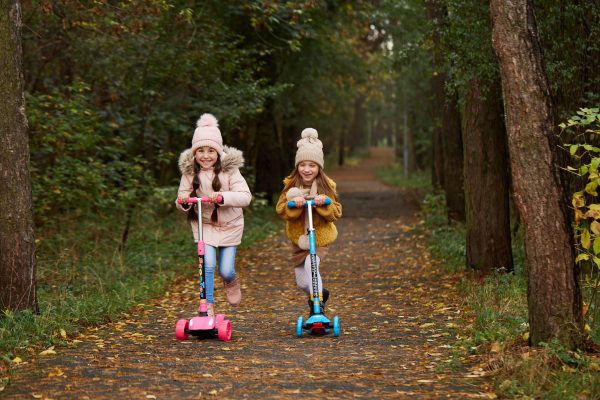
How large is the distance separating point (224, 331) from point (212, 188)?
4.53ft

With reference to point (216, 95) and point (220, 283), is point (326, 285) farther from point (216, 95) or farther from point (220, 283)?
point (216, 95)

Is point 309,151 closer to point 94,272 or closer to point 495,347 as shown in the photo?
point 495,347

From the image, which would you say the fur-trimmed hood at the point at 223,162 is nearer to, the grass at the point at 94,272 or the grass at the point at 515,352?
the grass at the point at 94,272

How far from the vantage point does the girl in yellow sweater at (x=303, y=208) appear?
8305mm

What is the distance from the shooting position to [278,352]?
7449 millimetres

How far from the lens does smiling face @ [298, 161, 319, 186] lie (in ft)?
27.3

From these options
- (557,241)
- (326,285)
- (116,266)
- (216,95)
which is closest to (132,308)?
(116,266)

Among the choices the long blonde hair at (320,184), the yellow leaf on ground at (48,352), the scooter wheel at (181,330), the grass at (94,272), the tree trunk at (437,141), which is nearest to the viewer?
the yellow leaf on ground at (48,352)

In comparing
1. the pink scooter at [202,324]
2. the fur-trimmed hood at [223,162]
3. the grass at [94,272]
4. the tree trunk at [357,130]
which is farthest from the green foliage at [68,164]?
the tree trunk at [357,130]

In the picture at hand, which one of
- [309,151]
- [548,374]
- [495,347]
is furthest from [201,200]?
[548,374]

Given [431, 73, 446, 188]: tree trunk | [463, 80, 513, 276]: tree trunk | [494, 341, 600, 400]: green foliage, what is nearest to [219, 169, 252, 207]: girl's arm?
[494, 341, 600, 400]: green foliage

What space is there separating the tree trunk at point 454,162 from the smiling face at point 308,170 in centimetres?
1036

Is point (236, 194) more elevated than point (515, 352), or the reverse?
point (236, 194)

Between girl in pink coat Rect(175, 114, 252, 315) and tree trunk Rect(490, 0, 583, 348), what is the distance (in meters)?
2.85
